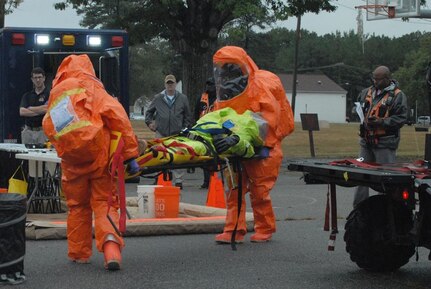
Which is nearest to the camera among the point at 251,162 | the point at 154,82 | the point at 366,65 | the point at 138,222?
the point at 251,162

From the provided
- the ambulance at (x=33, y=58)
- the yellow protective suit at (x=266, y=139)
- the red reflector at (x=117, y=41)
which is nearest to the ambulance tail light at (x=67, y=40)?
the ambulance at (x=33, y=58)

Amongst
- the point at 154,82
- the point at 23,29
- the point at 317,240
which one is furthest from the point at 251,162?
the point at 154,82

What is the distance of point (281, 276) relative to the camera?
712cm

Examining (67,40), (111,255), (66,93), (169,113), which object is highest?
(67,40)

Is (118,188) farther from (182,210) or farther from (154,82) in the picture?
(154,82)

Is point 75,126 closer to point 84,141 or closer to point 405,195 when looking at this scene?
point 84,141

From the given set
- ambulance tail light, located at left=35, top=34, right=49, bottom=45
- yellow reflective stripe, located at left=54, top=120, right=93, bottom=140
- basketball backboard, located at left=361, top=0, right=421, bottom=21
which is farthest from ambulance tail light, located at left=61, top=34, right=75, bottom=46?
basketball backboard, located at left=361, top=0, right=421, bottom=21

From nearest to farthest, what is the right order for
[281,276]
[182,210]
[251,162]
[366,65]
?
[281,276], [251,162], [182,210], [366,65]

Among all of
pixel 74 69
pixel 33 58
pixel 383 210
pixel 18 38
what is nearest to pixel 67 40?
pixel 33 58

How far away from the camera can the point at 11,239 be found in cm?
654

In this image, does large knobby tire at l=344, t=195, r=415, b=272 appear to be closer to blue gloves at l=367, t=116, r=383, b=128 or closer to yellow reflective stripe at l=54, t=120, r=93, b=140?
yellow reflective stripe at l=54, t=120, r=93, b=140

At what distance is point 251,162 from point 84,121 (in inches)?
86.1

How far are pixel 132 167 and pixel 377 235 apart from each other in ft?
6.92

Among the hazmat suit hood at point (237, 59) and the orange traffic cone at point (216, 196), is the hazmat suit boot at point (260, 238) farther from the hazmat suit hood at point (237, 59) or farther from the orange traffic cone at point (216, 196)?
the orange traffic cone at point (216, 196)
